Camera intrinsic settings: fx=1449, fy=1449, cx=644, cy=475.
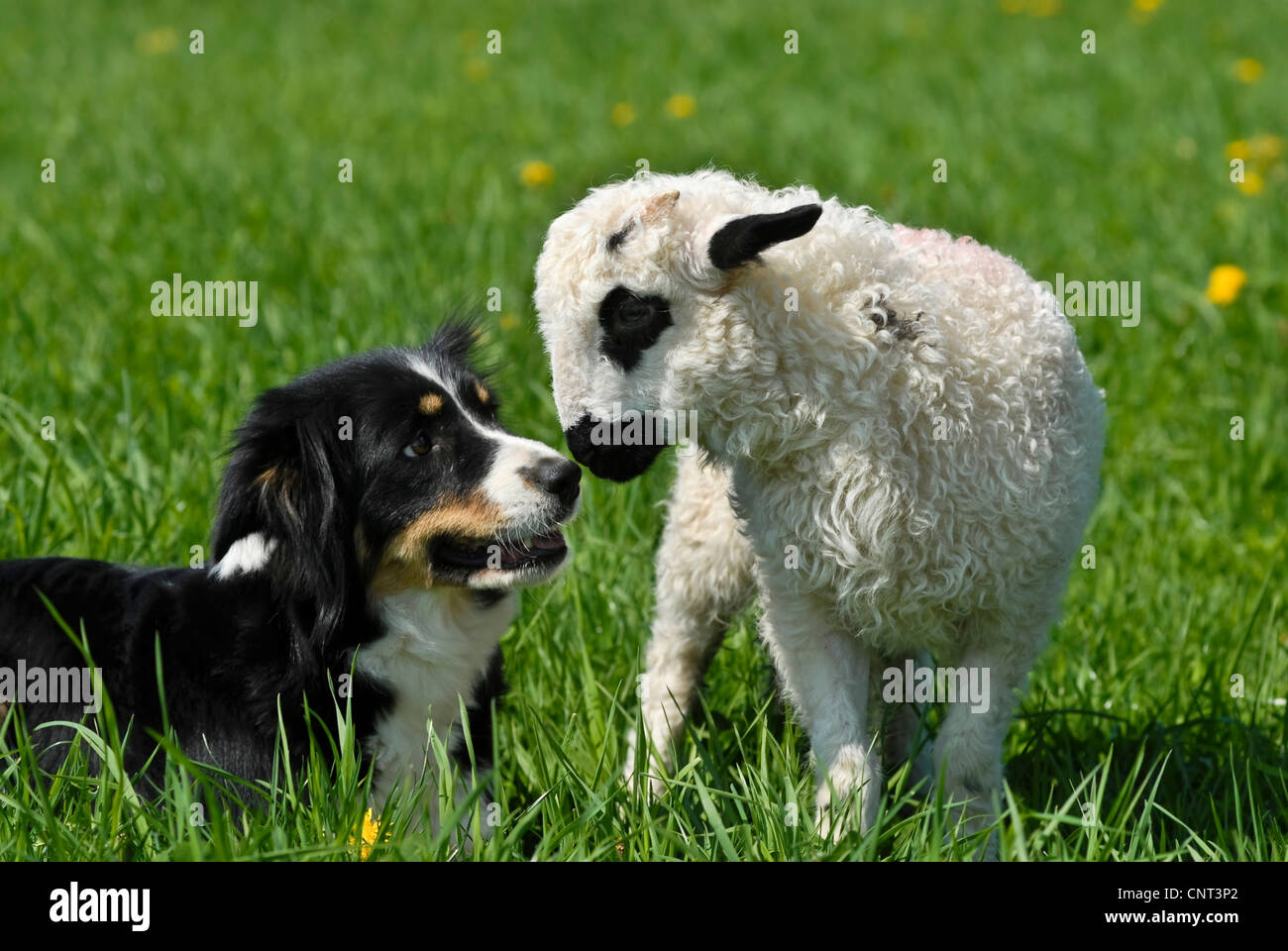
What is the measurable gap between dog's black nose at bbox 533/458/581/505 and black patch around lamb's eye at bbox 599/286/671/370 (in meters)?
0.38

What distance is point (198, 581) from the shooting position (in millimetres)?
3266

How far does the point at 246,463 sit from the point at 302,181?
5114 millimetres

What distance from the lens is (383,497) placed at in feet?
10.4

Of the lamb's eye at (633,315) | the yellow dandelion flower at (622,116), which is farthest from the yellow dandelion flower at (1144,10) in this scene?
the lamb's eye at (633,315)

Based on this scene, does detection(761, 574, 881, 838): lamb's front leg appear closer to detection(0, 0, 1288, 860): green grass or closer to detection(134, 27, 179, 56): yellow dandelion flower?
detection(0, 0, 1288, 860): green grass

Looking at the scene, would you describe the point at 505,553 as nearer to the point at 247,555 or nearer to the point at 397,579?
the point at 397,579

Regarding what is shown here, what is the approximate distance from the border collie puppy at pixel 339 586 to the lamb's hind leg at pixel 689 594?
1.44 ft

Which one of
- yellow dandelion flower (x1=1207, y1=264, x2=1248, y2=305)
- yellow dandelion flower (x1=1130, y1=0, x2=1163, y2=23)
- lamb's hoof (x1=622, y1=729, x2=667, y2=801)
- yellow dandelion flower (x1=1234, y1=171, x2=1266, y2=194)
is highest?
yellow dandelion flower (x1=1130, y1=0, x2=1163, y2=23)

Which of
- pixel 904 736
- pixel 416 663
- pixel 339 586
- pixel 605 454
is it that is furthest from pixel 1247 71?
pixel 339 586

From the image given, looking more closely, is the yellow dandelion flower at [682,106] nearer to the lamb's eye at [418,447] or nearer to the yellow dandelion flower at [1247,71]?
the yellow dandelion flower at [1247,71]

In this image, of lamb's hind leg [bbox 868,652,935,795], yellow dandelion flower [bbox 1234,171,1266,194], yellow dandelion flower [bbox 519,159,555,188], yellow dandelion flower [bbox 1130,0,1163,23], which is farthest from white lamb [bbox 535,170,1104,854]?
yellow dandelion flower [bbox 1130,0,1163,23]

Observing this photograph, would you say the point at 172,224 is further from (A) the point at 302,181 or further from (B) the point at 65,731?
(B) the point at 65,731

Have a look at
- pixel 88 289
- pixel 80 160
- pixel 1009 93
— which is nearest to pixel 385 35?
pixel 80 160

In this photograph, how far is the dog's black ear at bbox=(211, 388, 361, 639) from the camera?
123 inches
